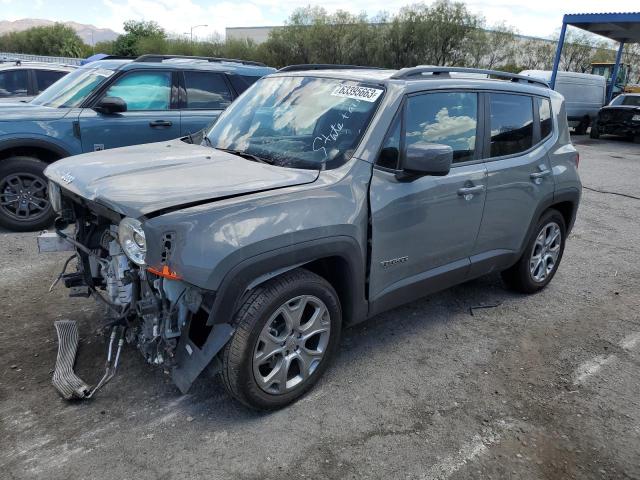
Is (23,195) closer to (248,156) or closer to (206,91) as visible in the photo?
(206,91)

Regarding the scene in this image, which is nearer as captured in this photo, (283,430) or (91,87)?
(283,430)

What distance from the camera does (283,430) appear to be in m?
2.85

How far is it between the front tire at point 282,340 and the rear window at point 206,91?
14.7 feet

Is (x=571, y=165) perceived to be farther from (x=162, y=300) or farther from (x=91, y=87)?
(x=91, y=87)

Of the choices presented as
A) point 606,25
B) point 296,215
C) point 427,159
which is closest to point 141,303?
point 296,215

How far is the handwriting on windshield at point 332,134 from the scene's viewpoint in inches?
128

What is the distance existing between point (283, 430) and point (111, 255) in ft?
4.48

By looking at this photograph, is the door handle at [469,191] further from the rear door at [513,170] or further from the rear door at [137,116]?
the rear door at [137,116]

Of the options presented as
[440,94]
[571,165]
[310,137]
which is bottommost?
[571,165]

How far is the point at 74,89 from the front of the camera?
6324 millimetres

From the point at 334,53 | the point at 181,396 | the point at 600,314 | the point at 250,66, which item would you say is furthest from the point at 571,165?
the point at 334,53

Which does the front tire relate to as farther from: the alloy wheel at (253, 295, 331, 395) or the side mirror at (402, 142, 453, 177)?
the side mirror at (402, 142, 453, 177)

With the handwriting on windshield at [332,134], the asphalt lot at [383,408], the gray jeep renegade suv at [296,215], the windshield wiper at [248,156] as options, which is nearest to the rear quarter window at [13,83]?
the asphalt lot at [383,408]

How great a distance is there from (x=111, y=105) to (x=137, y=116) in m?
0.44
